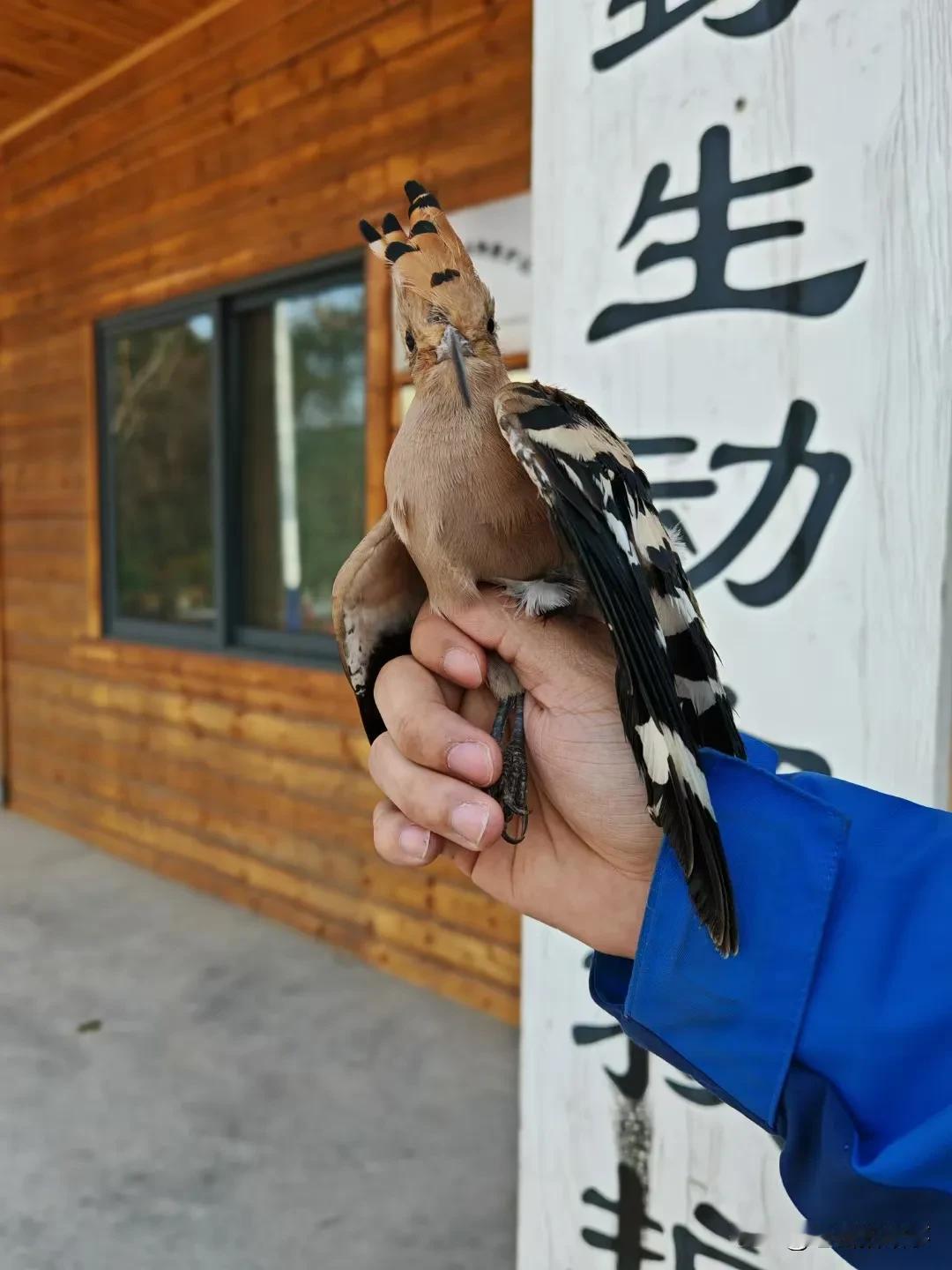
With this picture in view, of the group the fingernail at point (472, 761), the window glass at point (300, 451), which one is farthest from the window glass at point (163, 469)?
the fingernail at point (472, 761)

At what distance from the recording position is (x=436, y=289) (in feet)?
3.85

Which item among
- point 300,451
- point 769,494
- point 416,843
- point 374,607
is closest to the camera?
point 416,843

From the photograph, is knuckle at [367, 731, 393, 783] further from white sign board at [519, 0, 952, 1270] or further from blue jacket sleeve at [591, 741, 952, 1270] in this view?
white sign board at [519, 0, 952, 1270]

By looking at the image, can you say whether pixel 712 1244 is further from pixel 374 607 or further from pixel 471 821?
pixel 374 607

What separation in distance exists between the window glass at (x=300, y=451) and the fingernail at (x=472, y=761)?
9.48ft

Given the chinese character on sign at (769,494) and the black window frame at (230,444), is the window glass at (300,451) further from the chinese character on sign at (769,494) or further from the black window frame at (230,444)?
the chinese character on sign at (769,494)

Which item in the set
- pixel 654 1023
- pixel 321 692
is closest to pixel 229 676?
pixel 321 692

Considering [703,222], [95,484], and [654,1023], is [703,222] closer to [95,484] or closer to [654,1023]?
[654,1023]

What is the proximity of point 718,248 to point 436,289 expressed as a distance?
55cm

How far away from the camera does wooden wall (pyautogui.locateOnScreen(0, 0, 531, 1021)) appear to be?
347 centimetres

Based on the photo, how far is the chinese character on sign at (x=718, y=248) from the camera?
1.37m

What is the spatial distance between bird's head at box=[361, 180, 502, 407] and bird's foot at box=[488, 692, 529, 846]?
Answer: 16.1 inches

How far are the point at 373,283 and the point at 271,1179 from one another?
3054mm

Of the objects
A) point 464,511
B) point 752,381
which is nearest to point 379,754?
point 464,511
